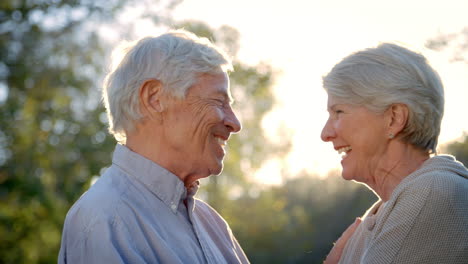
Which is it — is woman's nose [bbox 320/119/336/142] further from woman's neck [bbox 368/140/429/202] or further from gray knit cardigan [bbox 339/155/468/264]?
gray knit cardigan [bbox 339/155/468/264]

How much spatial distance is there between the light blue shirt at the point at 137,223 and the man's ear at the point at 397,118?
104cm

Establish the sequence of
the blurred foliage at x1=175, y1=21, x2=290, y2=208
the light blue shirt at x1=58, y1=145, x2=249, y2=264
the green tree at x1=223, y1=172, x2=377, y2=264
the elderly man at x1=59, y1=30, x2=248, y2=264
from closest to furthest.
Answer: the light blue shirt at x1=58, y1=145, x2=249, y2=264, the elderly man at x1=59, y1=30, x2=248, y2=264, the blurred foliage at x1=175, y1=21, x2=290, y2=208, the green tree at x1=223, y1=172, x2=377, y2=264

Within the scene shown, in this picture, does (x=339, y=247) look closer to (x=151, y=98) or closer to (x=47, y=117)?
(x=151, y=98)

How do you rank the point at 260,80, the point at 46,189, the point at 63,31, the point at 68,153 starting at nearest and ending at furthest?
the point at 46,189, the point at 68,153, the point at 63,31, the point at 260,80

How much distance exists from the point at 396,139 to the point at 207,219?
1.08 meters

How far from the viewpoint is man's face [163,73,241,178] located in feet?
9.18

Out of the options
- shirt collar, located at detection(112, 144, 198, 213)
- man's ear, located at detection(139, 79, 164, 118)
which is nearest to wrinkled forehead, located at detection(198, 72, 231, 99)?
man's ear, located at detection(139, 79, 164, 118)

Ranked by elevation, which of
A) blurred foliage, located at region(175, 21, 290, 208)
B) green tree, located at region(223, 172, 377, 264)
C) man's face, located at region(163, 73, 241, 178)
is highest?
man's face, located at region(163, 73, 241, 178)

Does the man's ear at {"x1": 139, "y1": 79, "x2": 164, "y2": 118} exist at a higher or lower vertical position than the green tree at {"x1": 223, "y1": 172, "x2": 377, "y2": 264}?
higher

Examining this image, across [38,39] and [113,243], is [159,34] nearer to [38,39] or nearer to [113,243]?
[113,243]

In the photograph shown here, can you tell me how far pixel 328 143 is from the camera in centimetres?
296

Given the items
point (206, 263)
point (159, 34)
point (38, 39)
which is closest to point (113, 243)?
point (206, 263)

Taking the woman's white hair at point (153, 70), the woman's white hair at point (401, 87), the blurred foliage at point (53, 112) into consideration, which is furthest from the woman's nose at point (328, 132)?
the blurred foliage at point (53, 112)

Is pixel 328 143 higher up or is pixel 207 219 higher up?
pixel 328 143
